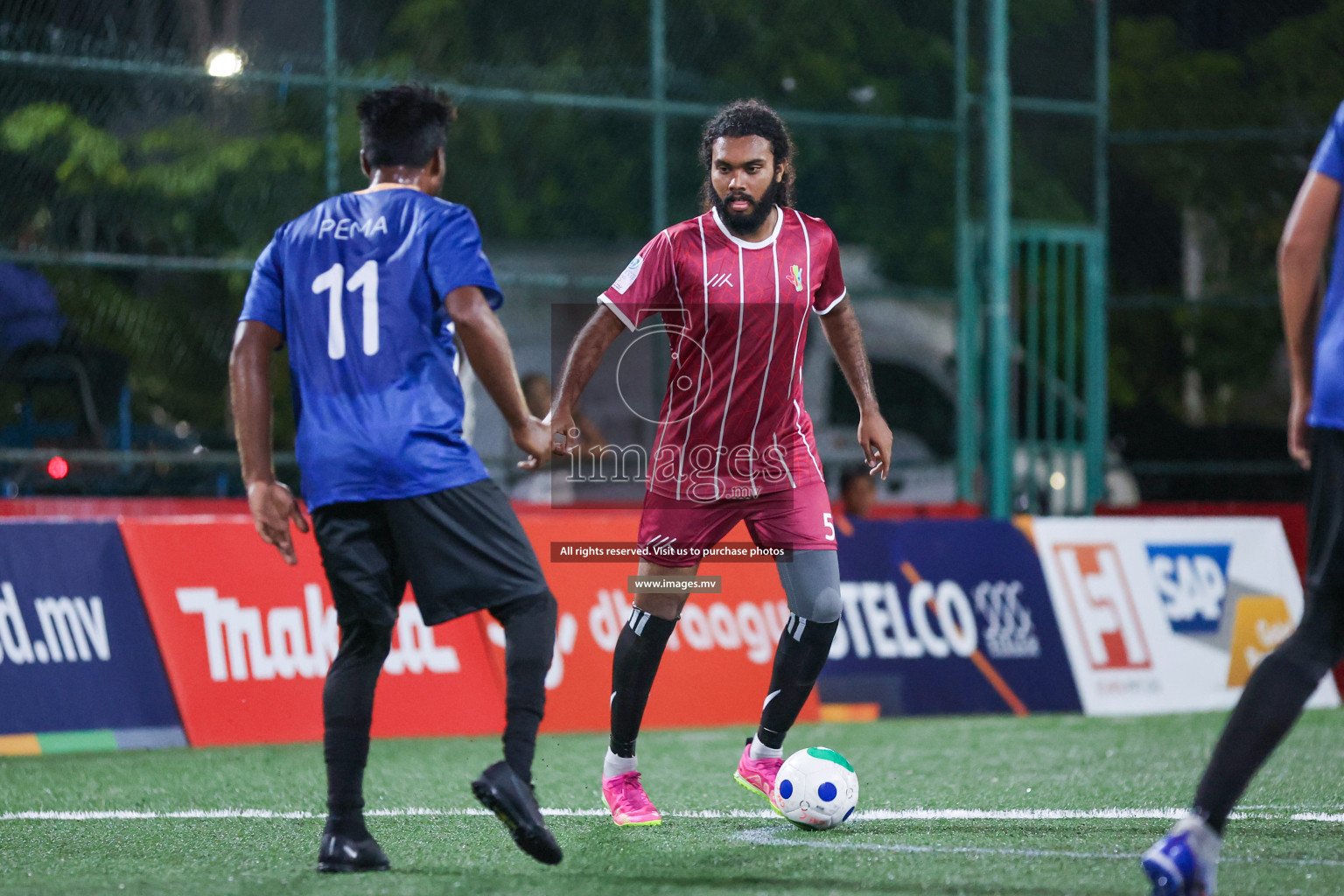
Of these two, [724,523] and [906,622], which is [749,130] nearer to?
[724,523]

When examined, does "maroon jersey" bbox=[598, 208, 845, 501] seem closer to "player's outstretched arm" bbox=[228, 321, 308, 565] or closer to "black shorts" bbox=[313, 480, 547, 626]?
"black shorts" bbox=[313, 480, 547, 626]

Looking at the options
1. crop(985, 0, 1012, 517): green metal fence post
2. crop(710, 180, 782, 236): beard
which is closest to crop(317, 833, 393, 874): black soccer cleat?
crop(710, 180, 782, 236): beard

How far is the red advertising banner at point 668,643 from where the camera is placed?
8.74 metres

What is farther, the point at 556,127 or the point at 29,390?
the point at 556,127

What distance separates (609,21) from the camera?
1241 cm

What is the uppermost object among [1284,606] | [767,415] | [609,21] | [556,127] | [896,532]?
[609,21]

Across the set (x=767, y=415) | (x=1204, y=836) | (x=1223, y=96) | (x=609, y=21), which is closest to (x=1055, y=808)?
(x=767, y=415)

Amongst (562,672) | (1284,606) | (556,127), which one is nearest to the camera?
(562,672)

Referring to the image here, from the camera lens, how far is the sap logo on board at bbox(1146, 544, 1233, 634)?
9.92 meters

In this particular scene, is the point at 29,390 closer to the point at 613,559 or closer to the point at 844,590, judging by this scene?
the point at 613,559

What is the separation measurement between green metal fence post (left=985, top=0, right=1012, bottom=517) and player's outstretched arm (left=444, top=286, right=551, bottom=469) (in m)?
8.87

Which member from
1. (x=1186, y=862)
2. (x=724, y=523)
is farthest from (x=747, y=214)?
(x=1186, y=862)

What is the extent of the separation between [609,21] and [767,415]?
753 cm

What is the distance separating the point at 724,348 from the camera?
18.1 feet
